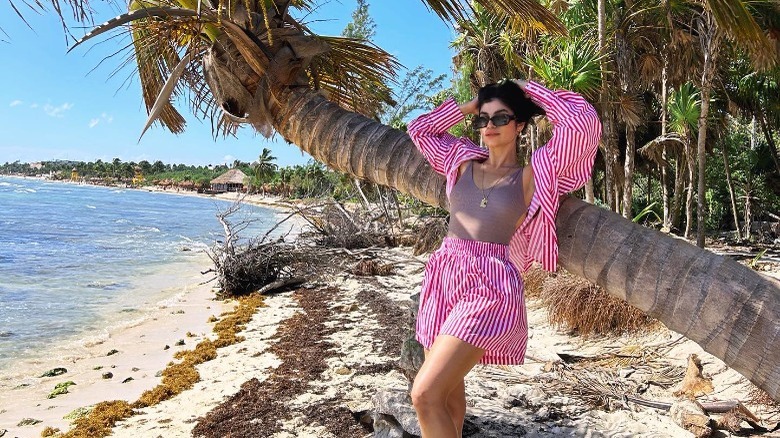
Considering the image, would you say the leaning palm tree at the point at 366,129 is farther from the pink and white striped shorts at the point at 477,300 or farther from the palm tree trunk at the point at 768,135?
the palm tree trunk at the point at 768,135

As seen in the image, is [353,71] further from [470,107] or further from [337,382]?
[337,382]

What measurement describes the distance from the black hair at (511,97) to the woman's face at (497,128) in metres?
0.02

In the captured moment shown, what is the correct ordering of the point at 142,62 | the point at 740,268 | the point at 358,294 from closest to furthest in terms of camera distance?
the point at 740,268
the point at 142,62
the point at 358,294

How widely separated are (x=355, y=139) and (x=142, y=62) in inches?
72.8

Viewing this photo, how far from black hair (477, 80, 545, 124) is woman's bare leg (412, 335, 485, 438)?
1108 mm

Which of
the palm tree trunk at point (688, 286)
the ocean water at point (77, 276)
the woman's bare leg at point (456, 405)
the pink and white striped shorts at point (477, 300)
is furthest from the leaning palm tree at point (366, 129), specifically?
the ocean water at point (77, 276)

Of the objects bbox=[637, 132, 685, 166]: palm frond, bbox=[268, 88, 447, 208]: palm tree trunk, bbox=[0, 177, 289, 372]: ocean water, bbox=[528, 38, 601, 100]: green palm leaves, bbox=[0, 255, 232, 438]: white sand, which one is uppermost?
bbox=[528, 38, 601, 100]: green palm leaves

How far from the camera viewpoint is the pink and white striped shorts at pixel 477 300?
7.59 feet

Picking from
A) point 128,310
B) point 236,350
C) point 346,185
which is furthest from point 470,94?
point 236,350

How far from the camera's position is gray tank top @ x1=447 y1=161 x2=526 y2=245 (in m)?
2.48

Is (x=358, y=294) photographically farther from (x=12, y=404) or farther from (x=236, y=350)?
(x=12, y=404)

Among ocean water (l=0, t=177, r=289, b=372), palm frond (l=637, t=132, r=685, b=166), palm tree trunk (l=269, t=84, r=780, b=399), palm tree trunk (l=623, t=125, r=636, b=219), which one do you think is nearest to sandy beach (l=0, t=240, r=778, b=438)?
ocean water (l=0, t=177, r=289, b=372)

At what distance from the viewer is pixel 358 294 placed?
1077 centimetres

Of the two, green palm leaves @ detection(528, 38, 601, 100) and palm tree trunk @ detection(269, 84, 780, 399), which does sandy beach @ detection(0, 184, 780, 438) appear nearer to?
palm tree trunk @ detection(269, 84, 780, 399)
